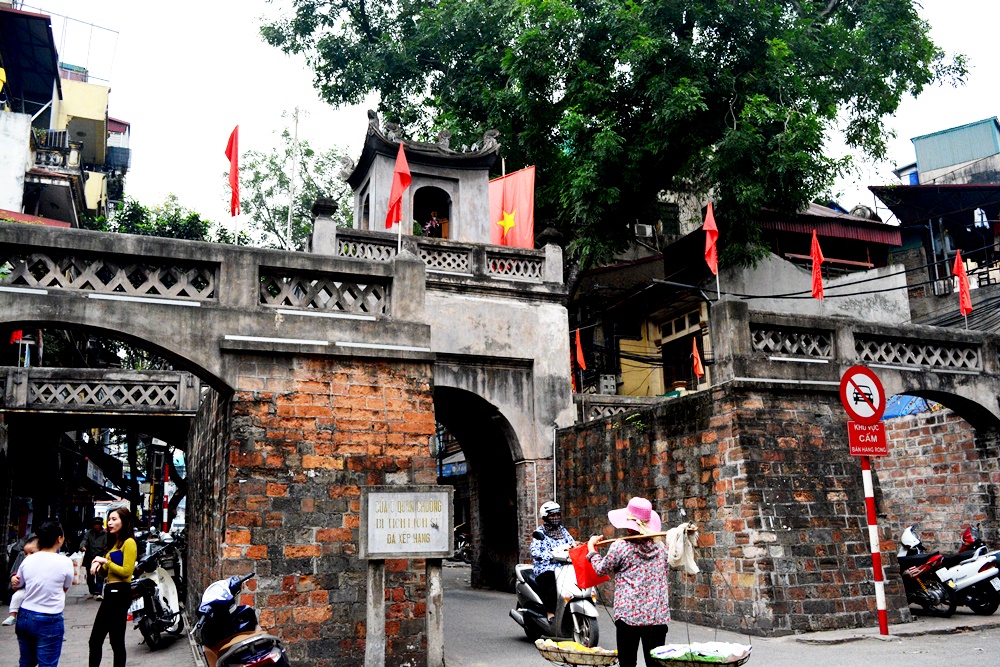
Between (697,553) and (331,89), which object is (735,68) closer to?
(331,89)

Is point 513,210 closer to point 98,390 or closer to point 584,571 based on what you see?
point 98,390

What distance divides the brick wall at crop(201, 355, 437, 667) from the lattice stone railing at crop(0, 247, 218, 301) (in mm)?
866

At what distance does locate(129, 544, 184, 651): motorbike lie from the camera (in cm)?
887

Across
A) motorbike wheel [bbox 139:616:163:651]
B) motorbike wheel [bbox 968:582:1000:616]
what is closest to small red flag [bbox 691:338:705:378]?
motorbike wheel [bbox 968:582:1000:616]

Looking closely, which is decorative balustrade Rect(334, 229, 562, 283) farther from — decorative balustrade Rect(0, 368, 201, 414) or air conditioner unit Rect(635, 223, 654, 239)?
air conditioner unit Rect(635, 223, 654, 239)

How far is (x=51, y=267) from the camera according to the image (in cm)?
712

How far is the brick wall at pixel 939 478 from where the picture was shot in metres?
11.5

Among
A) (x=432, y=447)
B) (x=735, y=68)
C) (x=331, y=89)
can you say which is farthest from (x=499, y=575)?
(x=331, y=89)

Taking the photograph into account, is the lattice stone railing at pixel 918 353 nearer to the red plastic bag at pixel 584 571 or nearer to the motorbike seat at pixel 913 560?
the motorbike seat at pixel 913 560

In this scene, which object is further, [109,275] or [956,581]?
[956,581]

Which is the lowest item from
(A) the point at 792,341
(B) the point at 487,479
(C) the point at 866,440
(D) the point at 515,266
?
(B) the point at 487,479

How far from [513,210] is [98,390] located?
28.8 ft

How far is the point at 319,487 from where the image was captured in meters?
7.33

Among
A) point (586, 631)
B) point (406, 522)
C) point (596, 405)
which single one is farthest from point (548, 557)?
point (596, 405)
